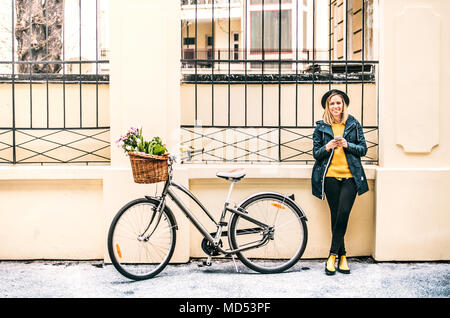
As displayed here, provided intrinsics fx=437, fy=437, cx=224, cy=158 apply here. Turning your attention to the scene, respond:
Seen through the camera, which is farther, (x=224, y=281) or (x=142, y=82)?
(x=142, y=82)

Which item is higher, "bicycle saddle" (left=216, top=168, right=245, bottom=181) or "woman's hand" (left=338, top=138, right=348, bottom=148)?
"woman's hand" (left=338, top=138, right=348, bottom=148)

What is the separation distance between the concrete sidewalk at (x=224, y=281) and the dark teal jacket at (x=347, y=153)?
92 centimetres

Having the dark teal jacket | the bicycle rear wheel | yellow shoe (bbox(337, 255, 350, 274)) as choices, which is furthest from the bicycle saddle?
yellow shoe (bbox(337, 255, 350, 274))

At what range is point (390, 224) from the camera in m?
5.07

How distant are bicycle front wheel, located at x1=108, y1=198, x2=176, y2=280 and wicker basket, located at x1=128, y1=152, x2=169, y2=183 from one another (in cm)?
40

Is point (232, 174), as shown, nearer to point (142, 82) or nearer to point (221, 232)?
point (221, 232)

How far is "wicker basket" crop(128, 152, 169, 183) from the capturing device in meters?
4.13

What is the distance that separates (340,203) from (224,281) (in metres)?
1.50

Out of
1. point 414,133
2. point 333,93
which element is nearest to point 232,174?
point 333,93

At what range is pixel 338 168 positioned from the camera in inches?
187

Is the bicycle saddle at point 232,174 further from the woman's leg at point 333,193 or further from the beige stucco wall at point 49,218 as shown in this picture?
the beige stucco wall at point 49,218

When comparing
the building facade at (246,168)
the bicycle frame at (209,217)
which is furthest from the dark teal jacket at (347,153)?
the bicycle frame at (209,217)

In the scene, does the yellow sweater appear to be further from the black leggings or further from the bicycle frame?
the bicycle frame

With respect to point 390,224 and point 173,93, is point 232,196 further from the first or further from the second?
point 390,224
